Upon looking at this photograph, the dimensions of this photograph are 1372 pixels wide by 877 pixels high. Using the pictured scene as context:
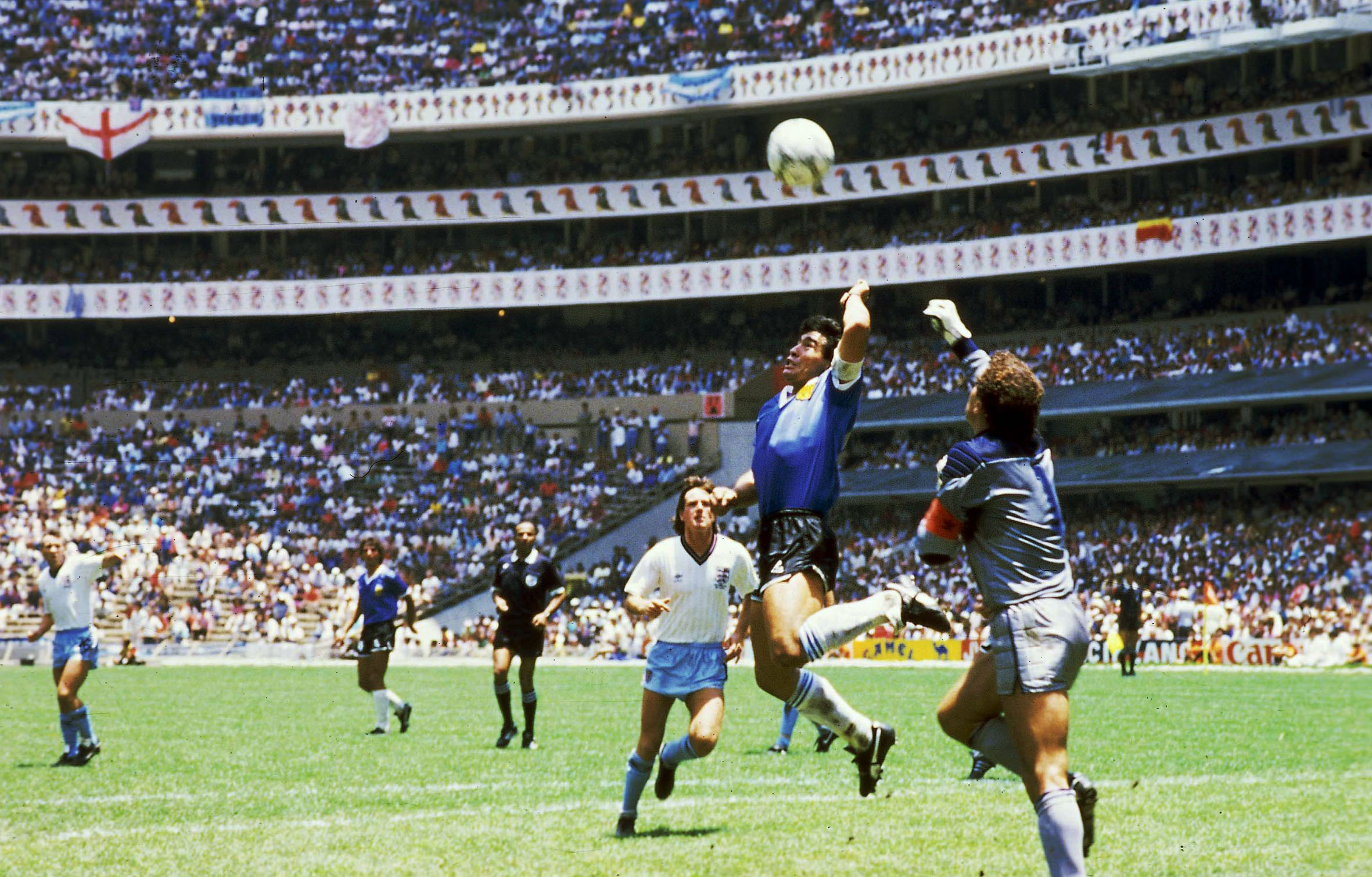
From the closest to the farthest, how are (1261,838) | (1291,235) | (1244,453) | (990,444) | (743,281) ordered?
1. (990,444)
2. (1261,838)
3. (1244,453)
4. (1291,235)
5. (743,281)

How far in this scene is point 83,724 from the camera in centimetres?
1566

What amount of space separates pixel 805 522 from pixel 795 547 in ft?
0.50

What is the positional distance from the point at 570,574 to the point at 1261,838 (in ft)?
132

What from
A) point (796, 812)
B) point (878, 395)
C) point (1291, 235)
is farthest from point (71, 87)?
point (796, 812)

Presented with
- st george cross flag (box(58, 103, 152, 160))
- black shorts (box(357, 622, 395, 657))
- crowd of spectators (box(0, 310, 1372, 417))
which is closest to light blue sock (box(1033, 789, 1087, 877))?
black shorts (box(357, 622, 395, 657))

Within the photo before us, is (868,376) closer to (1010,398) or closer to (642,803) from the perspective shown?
(642,803)

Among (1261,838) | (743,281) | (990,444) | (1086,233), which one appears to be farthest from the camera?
(743,281)

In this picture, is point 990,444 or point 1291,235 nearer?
point 990,444

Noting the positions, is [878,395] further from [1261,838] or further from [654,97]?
[1261,838]

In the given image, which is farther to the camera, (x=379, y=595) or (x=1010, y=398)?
(x=379, y=595)

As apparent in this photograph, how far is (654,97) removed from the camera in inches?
2324

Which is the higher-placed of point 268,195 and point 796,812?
point 268,195

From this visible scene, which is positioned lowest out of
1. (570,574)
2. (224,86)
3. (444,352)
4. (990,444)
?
(570,574)

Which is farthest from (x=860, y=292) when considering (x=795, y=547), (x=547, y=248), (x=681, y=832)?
(x=547, y=248)
